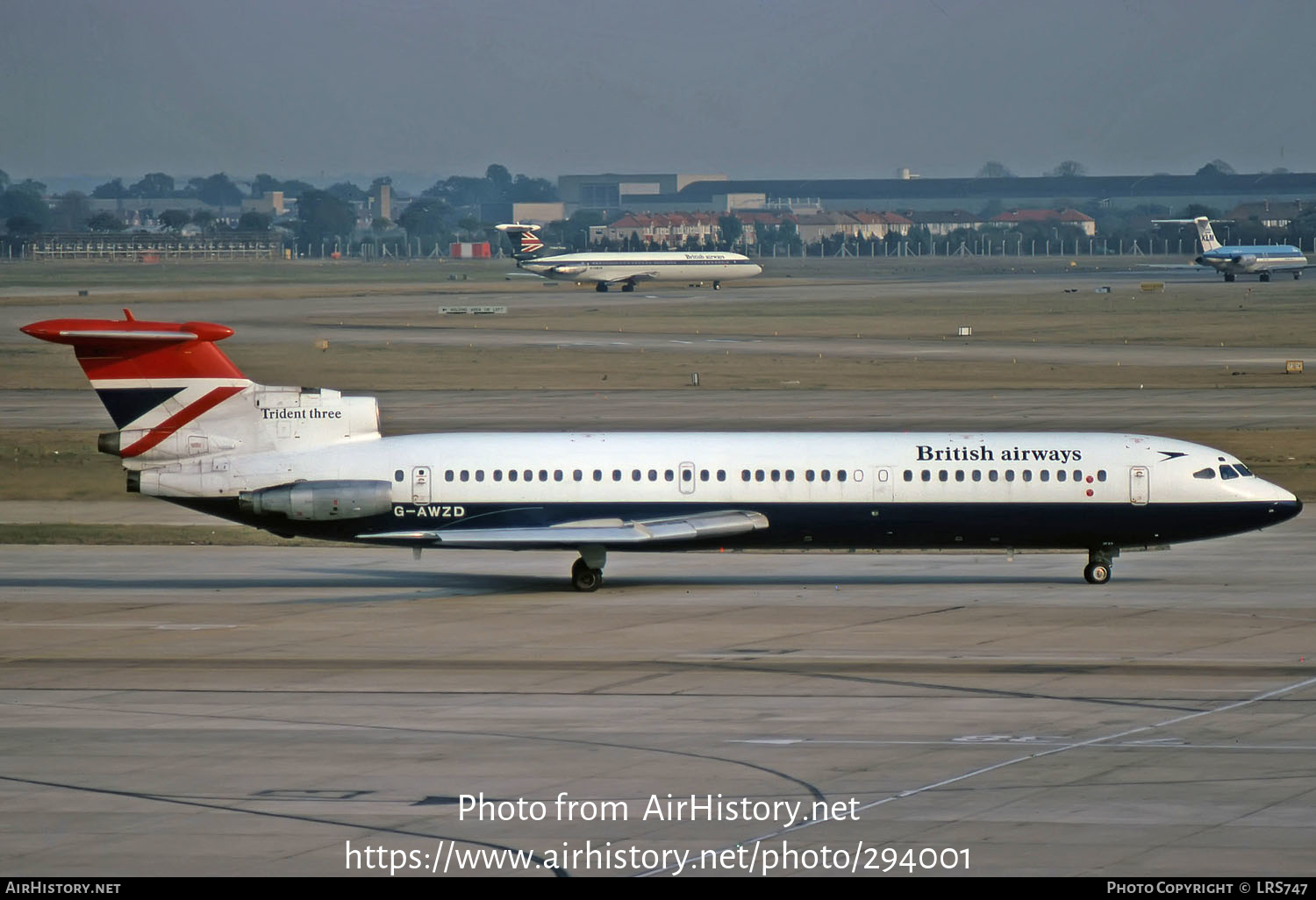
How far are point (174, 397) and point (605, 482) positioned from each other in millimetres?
9119

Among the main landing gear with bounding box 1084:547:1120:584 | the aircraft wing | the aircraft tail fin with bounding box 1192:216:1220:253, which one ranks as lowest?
the main landing gear with bounding box 1084:547:1120:584

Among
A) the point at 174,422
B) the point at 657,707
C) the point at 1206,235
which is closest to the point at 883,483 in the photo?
the point at 657,707

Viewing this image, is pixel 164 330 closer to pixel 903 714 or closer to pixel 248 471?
pixel 248 471

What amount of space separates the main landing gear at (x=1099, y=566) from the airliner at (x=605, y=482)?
71 mm

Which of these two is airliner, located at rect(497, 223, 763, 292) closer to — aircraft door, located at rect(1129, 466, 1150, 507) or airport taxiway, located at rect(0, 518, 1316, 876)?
airport taxiway, located at rect(0, 518, 1316, 876)

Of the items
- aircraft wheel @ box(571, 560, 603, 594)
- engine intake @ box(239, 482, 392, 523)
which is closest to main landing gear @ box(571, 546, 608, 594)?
aircraft wheel @ box(571, 560, 603, 594)

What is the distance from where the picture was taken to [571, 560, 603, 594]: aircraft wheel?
1452 inches

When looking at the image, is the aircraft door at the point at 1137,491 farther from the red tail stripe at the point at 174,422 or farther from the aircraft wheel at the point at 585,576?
the red tail stripe at the point at 174,422

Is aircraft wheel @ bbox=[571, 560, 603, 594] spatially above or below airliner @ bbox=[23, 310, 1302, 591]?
below

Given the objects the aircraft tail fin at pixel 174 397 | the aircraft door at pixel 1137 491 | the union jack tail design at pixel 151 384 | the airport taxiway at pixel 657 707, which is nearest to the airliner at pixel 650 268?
the airport taxiway at pixel 657 707

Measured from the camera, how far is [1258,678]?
1080 inches

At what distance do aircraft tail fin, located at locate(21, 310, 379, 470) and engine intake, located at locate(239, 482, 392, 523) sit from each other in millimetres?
1191

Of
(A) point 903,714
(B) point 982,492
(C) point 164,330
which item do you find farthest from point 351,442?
(A) point 903,714

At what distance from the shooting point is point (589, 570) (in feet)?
121
